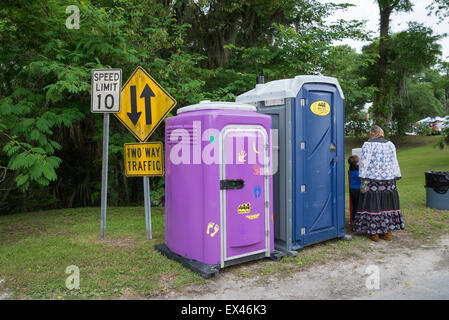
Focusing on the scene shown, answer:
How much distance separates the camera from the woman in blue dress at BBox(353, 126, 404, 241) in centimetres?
584

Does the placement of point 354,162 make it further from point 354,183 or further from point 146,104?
point 146,104

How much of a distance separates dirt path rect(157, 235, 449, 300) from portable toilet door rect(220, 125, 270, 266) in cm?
45

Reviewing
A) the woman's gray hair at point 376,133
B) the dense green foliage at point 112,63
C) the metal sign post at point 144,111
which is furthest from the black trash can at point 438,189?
the metal sign post at point 144,111

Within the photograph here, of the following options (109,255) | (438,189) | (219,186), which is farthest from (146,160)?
(438,189)

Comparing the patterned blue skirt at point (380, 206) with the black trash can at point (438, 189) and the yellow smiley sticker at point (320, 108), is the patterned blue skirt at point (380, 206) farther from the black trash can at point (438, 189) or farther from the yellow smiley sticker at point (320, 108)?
the black trash can at point (438, 189)

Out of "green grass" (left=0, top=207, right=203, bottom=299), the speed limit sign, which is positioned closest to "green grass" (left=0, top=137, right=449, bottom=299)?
"green grass" (left=0, top=207, right=203, bottom=299)

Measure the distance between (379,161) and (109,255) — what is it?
437 centimetres

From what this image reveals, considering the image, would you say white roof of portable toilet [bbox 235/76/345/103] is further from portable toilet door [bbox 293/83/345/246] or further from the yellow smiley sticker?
the yellow smiley sticker

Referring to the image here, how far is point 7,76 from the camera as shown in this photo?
7.47 metres

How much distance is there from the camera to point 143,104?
5898 millimetres

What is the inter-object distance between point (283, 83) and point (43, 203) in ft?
28.7

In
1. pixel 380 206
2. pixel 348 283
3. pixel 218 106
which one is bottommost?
pixel 348 283

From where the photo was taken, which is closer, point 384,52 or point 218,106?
point 218,106

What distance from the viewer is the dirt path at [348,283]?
3855mm
